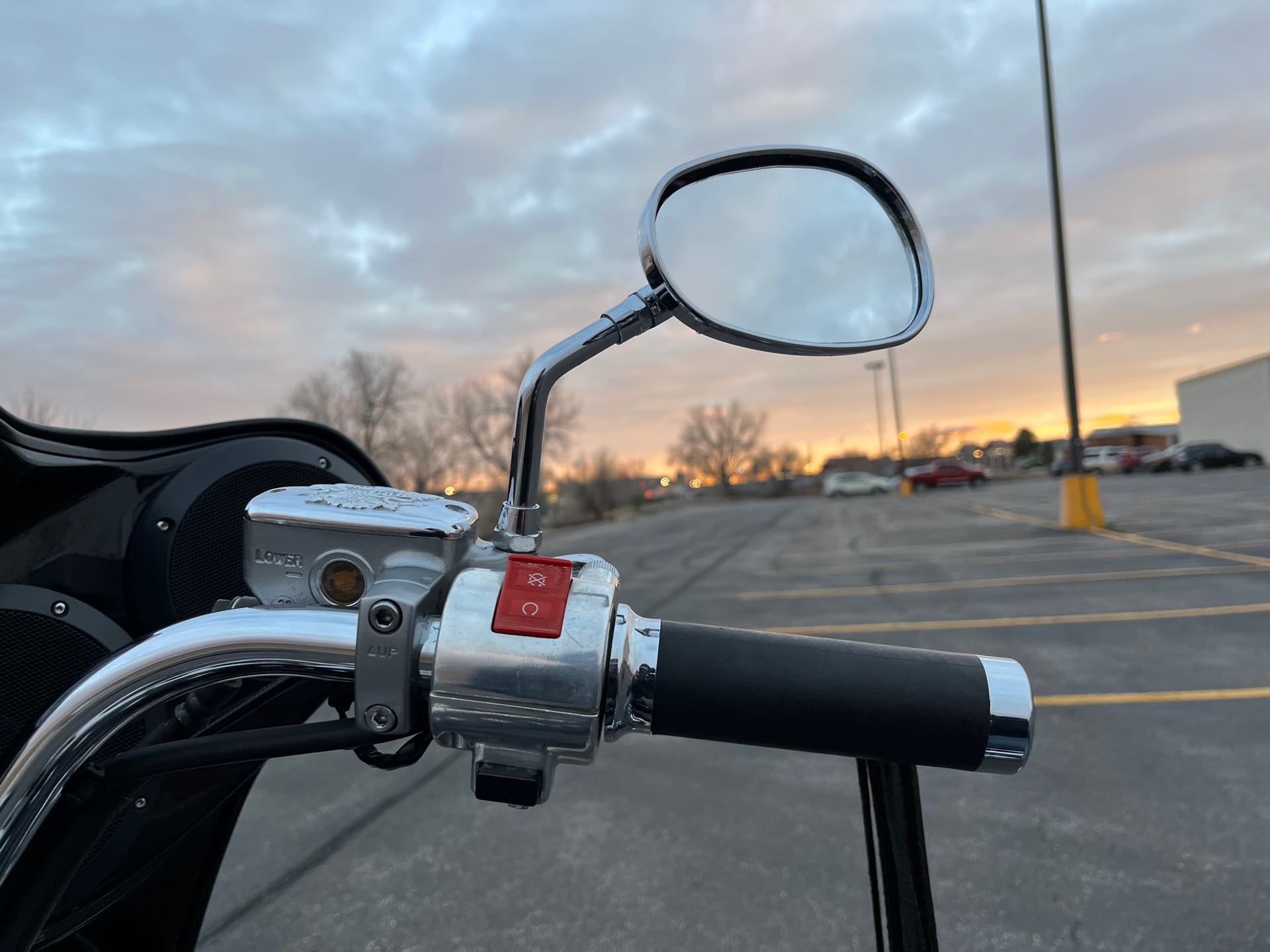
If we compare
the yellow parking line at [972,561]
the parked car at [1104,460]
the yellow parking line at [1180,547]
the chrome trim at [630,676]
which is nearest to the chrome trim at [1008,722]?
the chrome trim at [630,676]

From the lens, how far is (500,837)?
10.9 feet

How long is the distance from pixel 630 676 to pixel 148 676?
1.44ft

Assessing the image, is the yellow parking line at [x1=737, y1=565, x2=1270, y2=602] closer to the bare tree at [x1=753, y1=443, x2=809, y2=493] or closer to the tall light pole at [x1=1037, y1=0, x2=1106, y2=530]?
the tall light pole at [x1=1037, y1=0, x2=1106, y2=530]

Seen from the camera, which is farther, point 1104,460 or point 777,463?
point 777,463

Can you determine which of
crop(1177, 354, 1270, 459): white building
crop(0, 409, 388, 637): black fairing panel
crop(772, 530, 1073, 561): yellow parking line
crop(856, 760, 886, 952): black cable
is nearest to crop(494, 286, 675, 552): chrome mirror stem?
crop(856, 760, 886, 952): black cable

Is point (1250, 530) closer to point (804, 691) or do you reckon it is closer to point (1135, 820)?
point (1135, 820)

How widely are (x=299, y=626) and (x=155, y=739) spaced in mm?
376

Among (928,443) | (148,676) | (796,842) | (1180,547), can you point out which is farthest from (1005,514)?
(928,443)

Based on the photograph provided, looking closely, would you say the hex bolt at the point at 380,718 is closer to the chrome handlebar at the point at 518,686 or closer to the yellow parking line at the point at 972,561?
the chrome handlebar at the point at 518,686

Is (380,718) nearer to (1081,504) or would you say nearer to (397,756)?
(397,756)

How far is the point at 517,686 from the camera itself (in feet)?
2.16

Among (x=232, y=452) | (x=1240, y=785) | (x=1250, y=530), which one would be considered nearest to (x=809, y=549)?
(x=1250, y=530)

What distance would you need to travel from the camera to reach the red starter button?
667 mm

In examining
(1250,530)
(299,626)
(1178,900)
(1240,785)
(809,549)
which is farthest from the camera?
(809,549)
